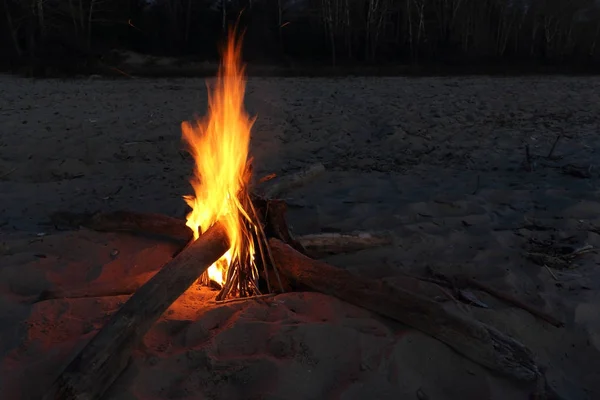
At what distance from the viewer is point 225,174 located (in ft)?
11.4

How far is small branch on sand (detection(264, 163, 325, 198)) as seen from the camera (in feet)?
16.3

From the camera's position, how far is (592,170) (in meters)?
5.94

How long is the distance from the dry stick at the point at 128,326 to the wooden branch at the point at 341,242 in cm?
73

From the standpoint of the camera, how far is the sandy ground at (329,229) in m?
2.49

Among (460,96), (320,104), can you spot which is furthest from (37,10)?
(460,96)

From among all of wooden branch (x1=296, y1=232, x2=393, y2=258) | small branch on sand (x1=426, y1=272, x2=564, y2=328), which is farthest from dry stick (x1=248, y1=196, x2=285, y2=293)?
small branch on sand (x1=426, y1=272, x2=564, y2=328)

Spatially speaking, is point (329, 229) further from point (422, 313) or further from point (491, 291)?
point (422, 313)

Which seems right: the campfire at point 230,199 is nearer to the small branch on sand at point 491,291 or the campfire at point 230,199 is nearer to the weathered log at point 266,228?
the weathered log at point 266,228

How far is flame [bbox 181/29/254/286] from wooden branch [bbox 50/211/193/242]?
218 millimetres

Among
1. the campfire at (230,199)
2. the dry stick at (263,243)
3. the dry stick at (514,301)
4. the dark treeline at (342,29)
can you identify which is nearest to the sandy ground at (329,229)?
the dry stick at (514,301)

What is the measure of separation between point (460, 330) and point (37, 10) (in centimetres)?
2568

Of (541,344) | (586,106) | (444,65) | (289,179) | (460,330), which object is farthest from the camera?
(444,65)

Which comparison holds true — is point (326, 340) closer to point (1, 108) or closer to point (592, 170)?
point (592, 170)

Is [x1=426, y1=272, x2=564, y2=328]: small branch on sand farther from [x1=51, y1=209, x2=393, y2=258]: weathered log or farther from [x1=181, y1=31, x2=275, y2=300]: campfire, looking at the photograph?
[x1=181, y1=31, x2=275, y2=300]: campfire
